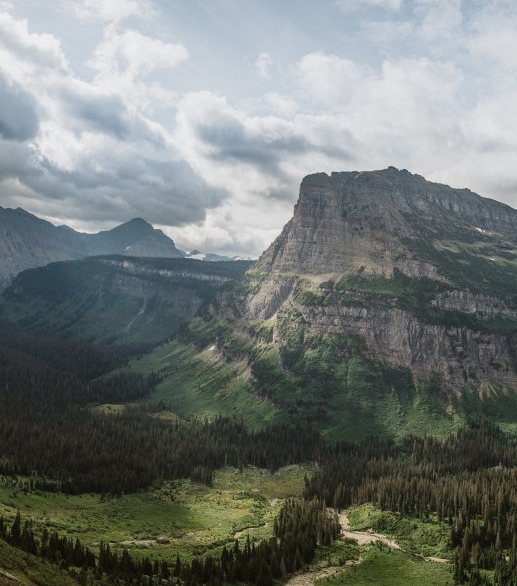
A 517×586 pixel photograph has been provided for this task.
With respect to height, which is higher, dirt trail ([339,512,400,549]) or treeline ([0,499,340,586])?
treeline ([0,499,340,586])

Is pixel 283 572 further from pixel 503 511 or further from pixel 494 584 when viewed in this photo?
pixel 503 511

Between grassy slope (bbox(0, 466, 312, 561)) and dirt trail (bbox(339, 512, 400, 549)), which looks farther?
dirt trail (bbox(339, 512, 400, 549))

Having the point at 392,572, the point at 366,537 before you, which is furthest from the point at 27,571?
the point at 366,537

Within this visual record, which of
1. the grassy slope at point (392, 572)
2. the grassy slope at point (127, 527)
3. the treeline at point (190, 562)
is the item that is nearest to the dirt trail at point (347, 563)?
the grassy slope at point (392, 572)

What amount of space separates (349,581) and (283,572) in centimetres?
1805

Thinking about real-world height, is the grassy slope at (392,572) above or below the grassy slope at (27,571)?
below

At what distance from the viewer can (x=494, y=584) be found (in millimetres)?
138375

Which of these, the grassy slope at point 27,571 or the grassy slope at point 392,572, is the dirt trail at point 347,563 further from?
the grassy slope at point 27,571

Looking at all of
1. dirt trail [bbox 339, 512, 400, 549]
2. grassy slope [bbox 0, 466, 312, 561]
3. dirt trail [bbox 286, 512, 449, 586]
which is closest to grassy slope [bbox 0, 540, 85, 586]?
grassy slope [bbox 0, 466, 312, 561]

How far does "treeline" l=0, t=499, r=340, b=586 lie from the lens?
125 m

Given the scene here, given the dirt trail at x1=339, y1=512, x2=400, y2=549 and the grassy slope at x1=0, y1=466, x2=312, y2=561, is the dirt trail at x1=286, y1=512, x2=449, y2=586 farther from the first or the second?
the grassy slope at x1=0, y1=466, x2=312, y2=561

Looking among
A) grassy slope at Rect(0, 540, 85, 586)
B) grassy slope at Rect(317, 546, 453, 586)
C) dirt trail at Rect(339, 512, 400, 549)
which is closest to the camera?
grassy slope at Rect(0, 540, 85, 586)

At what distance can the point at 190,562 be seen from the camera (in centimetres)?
14712

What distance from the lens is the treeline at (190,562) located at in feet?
410
